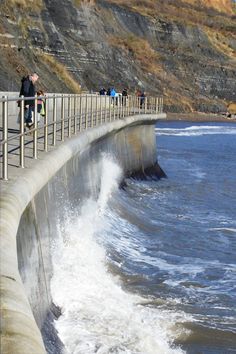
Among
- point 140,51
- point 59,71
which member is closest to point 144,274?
point 59,71

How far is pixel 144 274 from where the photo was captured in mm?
12352

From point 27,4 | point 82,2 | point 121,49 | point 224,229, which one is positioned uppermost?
point 82,2

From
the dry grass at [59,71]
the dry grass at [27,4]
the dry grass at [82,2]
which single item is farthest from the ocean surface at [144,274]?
the dry grass at [82,2]

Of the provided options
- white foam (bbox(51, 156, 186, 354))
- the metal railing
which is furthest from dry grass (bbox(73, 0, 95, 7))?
white foam (bbox(51, 156, 186, 354))

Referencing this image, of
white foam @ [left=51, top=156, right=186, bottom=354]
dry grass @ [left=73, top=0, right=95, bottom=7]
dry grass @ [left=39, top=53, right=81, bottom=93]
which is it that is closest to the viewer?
white foam @ [left=51, top=156, right=186, bottom=354]

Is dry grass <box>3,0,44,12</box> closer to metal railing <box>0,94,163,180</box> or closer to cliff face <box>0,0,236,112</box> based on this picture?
Result: cliff face <box>0,0,236,112</box>

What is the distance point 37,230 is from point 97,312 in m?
1.62

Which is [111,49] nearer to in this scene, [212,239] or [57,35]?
[57,35]

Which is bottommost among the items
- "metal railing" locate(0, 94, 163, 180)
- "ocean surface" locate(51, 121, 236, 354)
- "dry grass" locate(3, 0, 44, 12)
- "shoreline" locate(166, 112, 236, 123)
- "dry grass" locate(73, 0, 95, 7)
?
"shoreline" locate(166, 112, 236, 123)

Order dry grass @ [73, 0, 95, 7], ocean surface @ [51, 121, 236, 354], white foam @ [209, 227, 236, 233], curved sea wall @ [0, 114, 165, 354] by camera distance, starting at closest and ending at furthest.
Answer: curved sea wall @ [0, 114, 165, 354] < ocean surface @ [51, 121, 236, 354] < white foam @ [209, 227, 236, 233] < dry grass @ [73, 0, 95, 7]

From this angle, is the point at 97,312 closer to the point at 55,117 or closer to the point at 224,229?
the point at 55,117

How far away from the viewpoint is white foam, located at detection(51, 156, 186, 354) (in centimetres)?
833

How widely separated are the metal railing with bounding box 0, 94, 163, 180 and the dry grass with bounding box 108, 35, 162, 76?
5484 centimetres

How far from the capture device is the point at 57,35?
69.9 meters
